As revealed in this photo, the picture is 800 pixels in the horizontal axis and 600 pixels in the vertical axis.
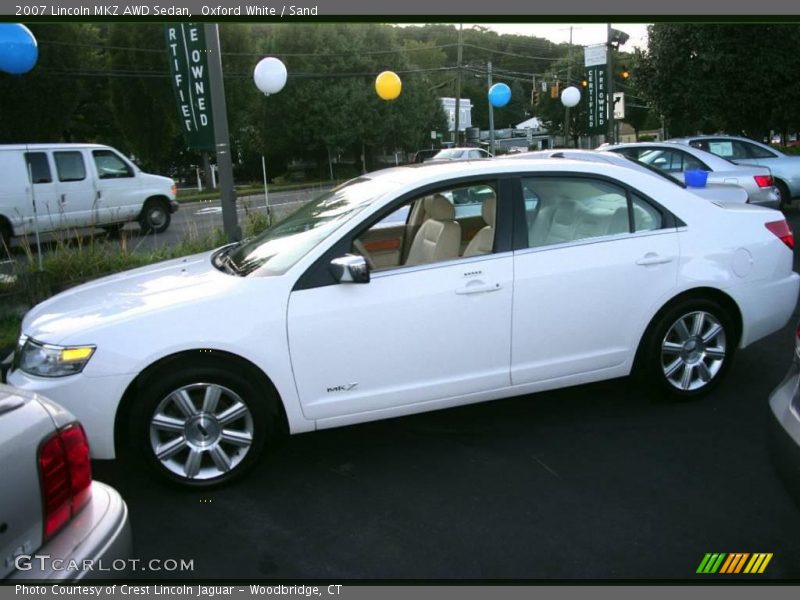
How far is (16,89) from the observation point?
25.7 m

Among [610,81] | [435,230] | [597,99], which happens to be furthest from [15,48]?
[597,99]

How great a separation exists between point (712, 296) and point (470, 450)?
184 centimetres

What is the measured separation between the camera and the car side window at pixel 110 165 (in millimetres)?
14781

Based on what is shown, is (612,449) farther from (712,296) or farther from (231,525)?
(231,525)

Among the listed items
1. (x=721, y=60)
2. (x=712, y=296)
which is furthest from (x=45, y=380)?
(x=721, y=60)

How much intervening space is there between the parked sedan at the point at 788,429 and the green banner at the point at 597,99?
71.8ft

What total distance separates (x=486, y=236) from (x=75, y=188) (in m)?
12.6

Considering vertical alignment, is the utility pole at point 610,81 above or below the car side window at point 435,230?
above

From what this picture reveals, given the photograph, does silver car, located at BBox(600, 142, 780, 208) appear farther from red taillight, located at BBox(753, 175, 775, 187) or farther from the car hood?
the car hood

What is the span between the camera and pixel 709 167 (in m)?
11.4

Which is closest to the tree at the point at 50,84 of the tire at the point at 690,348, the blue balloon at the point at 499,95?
the blue balloon at the point at 499,95

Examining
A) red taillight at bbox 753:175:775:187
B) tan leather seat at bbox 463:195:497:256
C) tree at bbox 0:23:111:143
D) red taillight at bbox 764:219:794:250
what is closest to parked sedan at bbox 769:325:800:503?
tan leather seat at bbox 463:195:497:256

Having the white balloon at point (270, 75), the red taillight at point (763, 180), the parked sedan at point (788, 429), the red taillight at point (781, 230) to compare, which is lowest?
the parked sedan at point (788, 429)

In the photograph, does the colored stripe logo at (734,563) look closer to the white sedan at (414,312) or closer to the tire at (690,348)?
the white sedan at (414,312)
